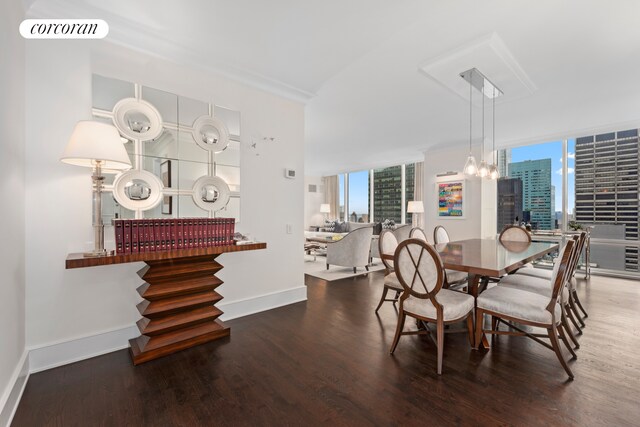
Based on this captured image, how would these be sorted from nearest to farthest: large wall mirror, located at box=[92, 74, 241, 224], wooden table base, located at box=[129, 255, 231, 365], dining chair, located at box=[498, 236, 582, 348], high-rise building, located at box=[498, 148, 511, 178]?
wooden table base, located at box=[129, 255, 231, 365] < large wall mirror, located at box=[92, 74, 241, 224] < dining chair, located at box=[498, 236, 582, 348] < high-rise building, located at box=[498, 148, 511, 178]

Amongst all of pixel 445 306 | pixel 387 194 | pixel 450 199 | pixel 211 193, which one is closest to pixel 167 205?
pixel 211 193

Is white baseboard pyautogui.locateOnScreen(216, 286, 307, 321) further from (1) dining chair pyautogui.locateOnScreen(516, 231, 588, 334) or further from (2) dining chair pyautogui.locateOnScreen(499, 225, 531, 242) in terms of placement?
(2) dining chair pyautogui.locateOnScreen(499, 225, 531, 242)

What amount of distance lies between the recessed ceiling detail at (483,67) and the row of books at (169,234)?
2597mm

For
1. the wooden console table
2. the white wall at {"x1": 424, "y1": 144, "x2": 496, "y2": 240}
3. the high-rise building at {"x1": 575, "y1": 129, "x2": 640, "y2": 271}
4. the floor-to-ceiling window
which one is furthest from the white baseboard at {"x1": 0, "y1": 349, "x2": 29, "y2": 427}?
the high-rise building at {"x1": 575, "y1": 129, "x2": 640, "y2": 271}

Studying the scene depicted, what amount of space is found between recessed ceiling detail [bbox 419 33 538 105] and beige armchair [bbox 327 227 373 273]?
271 centimetres

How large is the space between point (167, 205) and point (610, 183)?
23.8 ft

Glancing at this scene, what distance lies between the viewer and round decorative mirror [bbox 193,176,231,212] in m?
2.76

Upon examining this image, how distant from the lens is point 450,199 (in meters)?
6.17

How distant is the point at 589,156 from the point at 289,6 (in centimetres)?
629

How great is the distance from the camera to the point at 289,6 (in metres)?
2.06

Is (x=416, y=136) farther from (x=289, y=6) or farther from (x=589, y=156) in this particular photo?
(x=289, y=6)

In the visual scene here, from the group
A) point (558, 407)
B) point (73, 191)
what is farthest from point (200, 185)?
point (558, 407)

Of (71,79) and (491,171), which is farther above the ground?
(71,79)

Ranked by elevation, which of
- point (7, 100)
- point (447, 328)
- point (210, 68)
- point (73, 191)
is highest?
point (210, 68)
